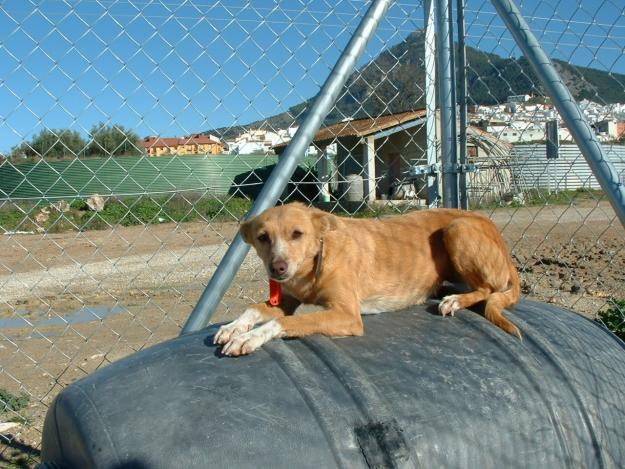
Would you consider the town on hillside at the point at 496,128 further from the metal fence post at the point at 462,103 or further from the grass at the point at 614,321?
the grass at the point at 614,321

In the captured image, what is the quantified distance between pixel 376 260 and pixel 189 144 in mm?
1222

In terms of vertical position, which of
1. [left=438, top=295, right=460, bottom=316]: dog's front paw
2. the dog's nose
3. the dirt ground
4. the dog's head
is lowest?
the dirt ground

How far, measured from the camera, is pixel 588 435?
2285 millimetres

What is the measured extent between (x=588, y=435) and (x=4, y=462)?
108 inches

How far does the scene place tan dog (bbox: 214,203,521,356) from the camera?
2836 mm

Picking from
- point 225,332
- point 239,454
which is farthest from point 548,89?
point 239,454

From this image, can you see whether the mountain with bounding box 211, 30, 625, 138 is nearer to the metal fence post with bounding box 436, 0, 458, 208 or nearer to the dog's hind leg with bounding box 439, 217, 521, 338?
the metal fence post with bounding box 436, 0, 458, 208

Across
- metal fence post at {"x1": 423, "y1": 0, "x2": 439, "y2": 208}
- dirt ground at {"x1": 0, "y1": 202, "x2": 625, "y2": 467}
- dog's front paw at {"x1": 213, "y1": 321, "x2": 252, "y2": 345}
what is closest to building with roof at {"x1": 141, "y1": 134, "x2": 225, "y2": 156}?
dirt ground at {"x1": 0, "y1": 202, "x2": 625, "y2": 467}

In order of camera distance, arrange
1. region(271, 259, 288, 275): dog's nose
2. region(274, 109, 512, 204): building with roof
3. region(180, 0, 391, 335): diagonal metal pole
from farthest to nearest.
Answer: region(274, 109, 512, 204): building with roof, region(180, 0, 391, 335): diagonal metal pole, region(271, 259, 288, 275): dog's nose

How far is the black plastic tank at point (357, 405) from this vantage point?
1.85 meters

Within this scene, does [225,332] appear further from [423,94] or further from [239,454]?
[423,94]

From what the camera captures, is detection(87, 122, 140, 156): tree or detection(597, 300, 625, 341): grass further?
detection(597, 300, 625, 341): grass

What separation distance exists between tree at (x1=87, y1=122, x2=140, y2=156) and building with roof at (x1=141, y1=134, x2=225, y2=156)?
0.10 m

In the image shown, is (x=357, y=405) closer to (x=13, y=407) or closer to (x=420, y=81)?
(x=420, y=81)
